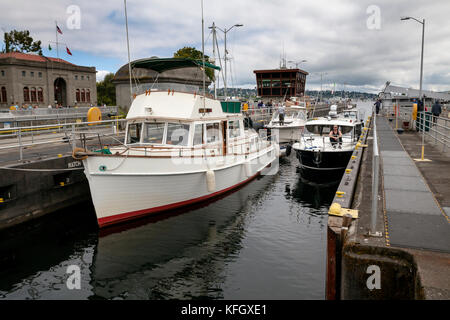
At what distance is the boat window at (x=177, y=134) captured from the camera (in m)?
12.0

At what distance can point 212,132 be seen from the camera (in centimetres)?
1323

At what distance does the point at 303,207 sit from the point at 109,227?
6.85 meters

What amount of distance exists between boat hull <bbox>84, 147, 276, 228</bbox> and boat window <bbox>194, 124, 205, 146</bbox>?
95 cm

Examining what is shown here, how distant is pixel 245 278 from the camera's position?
7.66 m

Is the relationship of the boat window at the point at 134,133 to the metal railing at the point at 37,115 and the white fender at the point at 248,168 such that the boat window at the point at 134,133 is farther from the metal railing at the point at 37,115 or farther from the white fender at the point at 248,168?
the metal railing at the point at 37,115

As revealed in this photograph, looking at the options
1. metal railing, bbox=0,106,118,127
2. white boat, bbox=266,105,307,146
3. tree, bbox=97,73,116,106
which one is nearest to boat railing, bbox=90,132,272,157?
white boat, bbox=266,105,307,146

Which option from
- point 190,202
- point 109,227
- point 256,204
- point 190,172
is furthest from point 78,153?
point 256,204

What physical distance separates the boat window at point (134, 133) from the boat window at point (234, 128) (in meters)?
4.28

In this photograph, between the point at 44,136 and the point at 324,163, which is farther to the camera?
the point at 44,136

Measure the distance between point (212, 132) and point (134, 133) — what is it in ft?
9.57

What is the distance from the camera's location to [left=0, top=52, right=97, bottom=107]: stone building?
1809 inches

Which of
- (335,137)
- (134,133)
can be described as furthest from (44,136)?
(335,137)

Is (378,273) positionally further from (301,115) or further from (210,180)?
(301,115)

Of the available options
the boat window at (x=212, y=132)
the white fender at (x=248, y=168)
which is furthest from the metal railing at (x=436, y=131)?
the boat window at (x=212, y=132)
